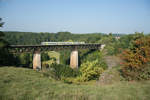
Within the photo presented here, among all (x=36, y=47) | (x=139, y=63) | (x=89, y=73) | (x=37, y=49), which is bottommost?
(x=89, y=73)

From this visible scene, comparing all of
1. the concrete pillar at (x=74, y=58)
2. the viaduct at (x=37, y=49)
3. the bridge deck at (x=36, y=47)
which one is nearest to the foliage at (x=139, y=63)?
the viaduct at (x=37, y=49)

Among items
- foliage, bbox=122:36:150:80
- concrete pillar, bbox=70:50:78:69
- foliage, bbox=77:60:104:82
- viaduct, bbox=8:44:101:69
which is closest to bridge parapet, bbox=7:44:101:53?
viaduct, bbox=8:44:101:69

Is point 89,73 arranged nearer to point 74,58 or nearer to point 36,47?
point 36,47

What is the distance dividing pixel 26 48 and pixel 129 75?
25.9 meters

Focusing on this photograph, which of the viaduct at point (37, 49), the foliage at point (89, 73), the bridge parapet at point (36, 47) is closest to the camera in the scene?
the foliage at point (89, 73)

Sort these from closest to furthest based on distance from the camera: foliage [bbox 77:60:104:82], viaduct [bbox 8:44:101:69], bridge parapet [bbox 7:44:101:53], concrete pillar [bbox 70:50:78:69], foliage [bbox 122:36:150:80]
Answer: foliage [bbox 122:36:150:80], foliage [bbox 77:60:104:82], bridge parapet [bbox 7:44:101:53], viaduct [bbox 8:44:101:69], concrete pillar [bbox 70:50:78:69]

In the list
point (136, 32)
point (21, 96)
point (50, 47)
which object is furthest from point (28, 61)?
point (21, 96)

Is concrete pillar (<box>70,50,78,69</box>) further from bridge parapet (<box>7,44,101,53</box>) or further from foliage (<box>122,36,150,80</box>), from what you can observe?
foliage (<box>122,36,150,80</box>)

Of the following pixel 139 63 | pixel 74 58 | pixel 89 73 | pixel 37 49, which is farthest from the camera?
pixel 74 58

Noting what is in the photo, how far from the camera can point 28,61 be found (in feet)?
224

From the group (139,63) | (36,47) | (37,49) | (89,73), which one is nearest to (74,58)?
(37,49)

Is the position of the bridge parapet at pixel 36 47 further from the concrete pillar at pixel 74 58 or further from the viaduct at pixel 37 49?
the concrete pillar at pixel 74 58

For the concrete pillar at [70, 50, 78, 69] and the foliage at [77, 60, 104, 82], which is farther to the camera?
the concrete pillar at [70, 50, 78, 69]

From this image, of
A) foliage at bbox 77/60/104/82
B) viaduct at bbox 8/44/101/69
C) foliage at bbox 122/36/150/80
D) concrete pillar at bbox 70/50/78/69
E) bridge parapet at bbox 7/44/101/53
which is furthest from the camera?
concrete pillar at bbox 70/50/78/69
